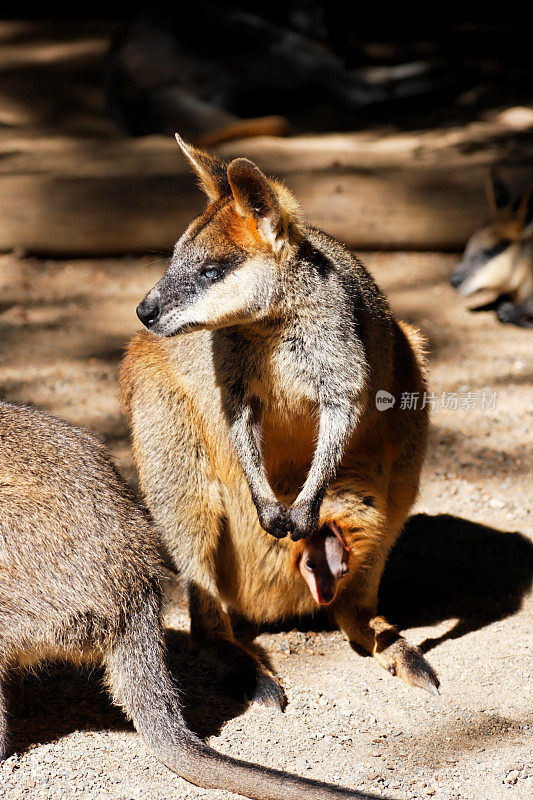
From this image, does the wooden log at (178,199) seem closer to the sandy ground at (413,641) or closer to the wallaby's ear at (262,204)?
the sandy ground at (413,641)

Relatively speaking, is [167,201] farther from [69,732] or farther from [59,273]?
[69,732]

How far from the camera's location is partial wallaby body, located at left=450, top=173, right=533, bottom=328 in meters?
6.11

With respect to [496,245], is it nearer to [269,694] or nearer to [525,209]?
[525,209]

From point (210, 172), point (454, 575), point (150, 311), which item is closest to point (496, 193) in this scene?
point (454, 575)

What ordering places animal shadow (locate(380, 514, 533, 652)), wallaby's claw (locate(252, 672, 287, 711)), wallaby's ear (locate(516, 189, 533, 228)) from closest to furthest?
wallaby's claw (locate(252, 672, 287, 711)), animal shadow (locate(380, 514, 533, 652)), wallaby's ear (locate(516, 189, 533, 228))

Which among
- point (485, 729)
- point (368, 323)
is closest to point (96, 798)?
point (485, 729)

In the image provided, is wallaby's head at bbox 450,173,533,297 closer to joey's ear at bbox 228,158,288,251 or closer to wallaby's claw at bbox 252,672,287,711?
joey's ear at bbox 228,158,288,251

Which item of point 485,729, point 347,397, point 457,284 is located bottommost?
point 457,284

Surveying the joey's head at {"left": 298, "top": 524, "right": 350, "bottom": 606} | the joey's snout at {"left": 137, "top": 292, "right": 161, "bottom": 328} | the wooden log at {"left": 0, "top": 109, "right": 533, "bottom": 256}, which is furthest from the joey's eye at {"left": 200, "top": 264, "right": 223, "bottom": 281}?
the wooden log at {"left": 0, "top": 109, "right": 533, "bottom": 256}

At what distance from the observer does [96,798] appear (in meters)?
2.40

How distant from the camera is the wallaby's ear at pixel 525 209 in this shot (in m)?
6.59

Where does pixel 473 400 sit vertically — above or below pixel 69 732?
below

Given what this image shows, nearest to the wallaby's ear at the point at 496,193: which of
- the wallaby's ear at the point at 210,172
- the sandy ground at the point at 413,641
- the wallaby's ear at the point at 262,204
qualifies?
the sandy ground at the point at 413,641

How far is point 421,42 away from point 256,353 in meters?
8.72
